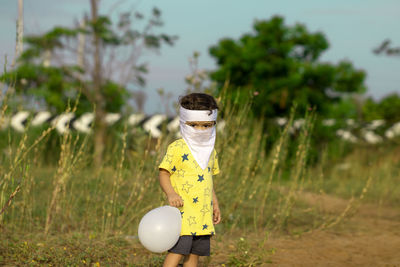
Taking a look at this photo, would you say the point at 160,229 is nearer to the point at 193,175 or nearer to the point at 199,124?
the point at 193,175

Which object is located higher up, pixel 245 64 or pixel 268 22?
pixel 268 22

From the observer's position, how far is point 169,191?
274 cm

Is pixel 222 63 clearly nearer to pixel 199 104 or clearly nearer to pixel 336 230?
pixel 336 230

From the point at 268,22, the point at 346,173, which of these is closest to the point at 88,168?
the point at 346,173

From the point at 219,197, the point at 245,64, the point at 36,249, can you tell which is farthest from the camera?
the point at 245,64

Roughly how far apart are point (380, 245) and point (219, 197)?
5.68ft

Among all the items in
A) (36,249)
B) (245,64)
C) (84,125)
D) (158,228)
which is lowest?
(36,249)

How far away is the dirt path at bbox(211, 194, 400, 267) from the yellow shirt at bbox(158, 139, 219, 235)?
1.26 m

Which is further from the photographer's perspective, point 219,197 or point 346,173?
point 346,173

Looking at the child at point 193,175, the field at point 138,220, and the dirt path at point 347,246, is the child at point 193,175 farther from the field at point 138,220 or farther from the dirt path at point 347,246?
the dirt path at point 347,246

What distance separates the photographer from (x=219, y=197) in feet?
16.7

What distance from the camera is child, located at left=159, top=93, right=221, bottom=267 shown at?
276 centimetres

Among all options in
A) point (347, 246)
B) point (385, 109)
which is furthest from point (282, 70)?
point (385, 109)

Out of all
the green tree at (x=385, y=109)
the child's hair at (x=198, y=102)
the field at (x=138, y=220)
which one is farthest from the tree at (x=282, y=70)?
the child's hair at (x=198, y=102)
